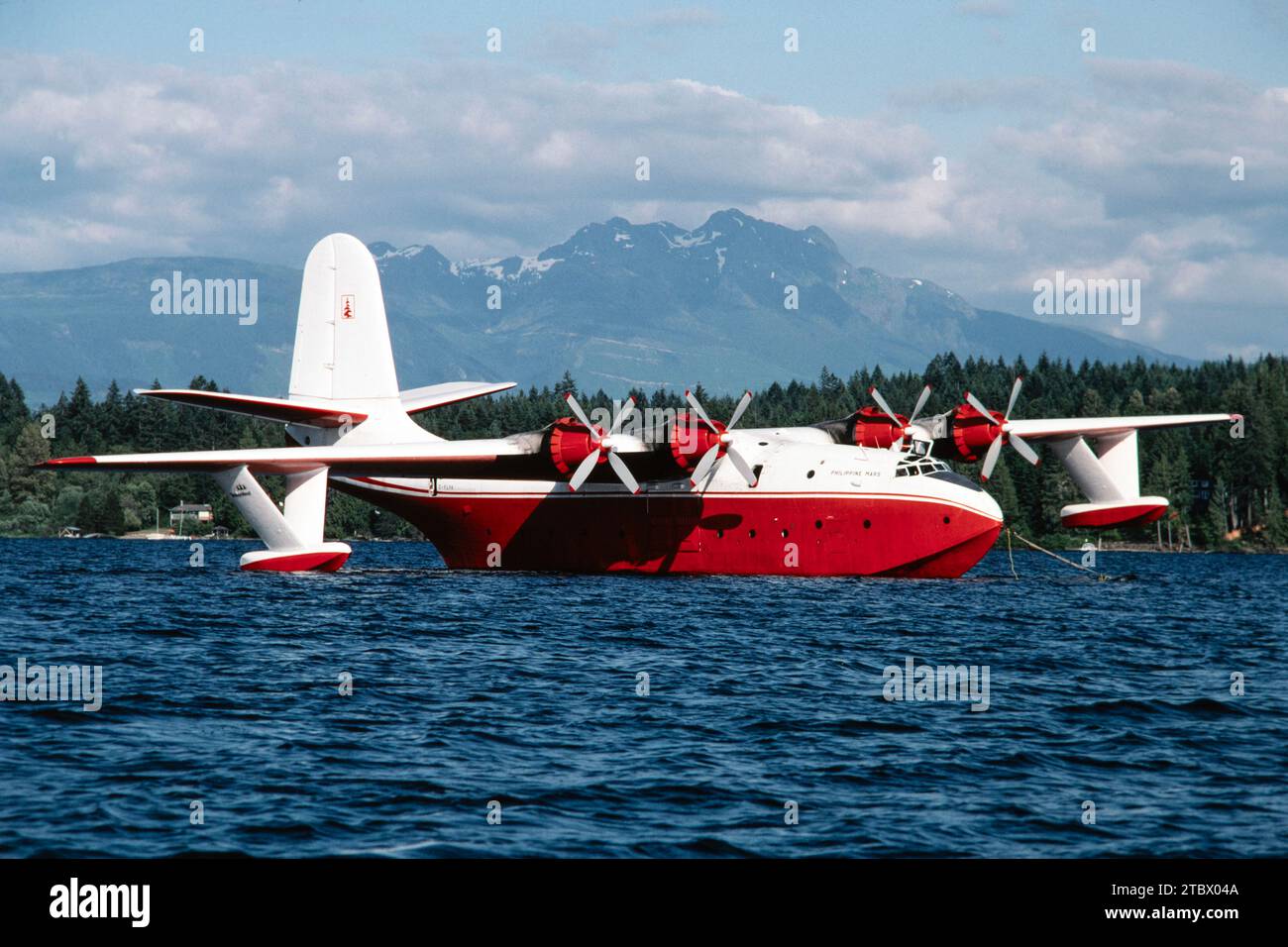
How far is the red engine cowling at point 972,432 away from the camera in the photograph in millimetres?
47625

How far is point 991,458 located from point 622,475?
13.3 m

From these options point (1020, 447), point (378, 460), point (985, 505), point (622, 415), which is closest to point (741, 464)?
point (622, 415)

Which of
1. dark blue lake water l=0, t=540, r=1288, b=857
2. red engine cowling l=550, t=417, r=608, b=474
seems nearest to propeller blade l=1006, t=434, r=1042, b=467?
dark blue lake water l=0, t=540, r=1288, b=857

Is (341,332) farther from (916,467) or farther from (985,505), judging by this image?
(985,505)

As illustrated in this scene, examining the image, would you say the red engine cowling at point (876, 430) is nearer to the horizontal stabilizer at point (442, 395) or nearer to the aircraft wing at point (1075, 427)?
the aircraft wing at point (1075, 427)

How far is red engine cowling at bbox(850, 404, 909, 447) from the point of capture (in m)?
49.4

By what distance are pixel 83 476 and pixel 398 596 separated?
126863 mm

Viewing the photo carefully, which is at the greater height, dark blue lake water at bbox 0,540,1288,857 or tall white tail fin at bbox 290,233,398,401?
tall white tail fin at bbox 290,233,398,401

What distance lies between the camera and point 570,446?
41.6 meters

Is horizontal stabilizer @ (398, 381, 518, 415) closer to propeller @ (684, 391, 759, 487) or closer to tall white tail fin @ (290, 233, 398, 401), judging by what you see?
tall white tail fin @ (290, 233, 398, 401)

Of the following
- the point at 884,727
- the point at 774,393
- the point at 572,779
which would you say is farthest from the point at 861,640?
the point at 774,393

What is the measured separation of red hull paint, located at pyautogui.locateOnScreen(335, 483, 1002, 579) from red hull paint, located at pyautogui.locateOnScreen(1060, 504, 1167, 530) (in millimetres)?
4368

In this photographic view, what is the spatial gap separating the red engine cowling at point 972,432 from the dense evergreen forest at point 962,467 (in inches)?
2195
